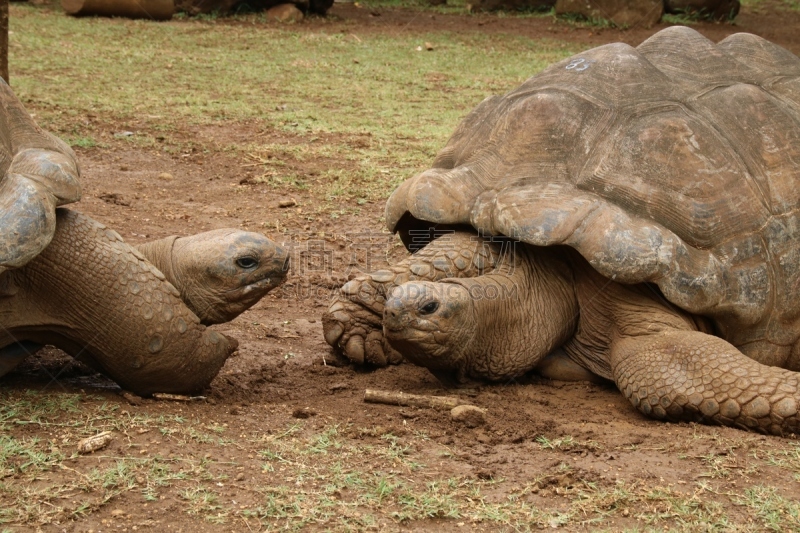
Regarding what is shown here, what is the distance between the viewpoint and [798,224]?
3.51 m

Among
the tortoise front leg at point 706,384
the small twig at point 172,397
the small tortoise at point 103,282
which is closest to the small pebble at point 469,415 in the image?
the tortoise front leg at point 706,384

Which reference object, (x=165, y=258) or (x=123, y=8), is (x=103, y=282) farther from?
(x=123, y=8)

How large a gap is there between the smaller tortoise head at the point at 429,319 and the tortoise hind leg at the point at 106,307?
2.15ft

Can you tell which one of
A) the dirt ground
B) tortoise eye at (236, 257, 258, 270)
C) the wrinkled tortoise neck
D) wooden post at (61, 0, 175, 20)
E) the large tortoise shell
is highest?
the large tortoise shell

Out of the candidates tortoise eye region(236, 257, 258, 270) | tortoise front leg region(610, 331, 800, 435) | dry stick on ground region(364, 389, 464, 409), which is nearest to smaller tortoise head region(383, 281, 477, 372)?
dry stick on ground region(364, 389, 464, 409)

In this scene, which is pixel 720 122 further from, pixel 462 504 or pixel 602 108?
pixel 462 504

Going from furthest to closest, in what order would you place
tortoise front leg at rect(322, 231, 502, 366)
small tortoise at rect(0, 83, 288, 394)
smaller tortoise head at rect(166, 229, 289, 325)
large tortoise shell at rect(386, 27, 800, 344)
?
tortoise front leg at rect(322, 231, 502, 366)
large tortoise shell at rect(386, 27, 800, 344)
smaller tortoise head at rect(166, 229, 289, 325)
small tortoise at rect(0, 83, 288, 394)

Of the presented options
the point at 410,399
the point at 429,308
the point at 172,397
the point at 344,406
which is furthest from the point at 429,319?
the point at 172,397

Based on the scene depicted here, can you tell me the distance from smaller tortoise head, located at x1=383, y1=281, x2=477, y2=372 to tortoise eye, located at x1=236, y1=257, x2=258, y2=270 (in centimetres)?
45

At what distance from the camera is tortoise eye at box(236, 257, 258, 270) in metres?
2.99

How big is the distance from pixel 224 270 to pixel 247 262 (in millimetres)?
77

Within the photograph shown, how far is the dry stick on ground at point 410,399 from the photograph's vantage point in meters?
3.18

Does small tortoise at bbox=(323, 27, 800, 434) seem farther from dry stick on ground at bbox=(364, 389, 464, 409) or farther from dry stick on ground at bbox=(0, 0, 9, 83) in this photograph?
dry stick on ground at bbox=(0, 0, 9, 83)

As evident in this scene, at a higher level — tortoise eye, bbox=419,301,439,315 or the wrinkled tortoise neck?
the wrinkled tortoise neck
